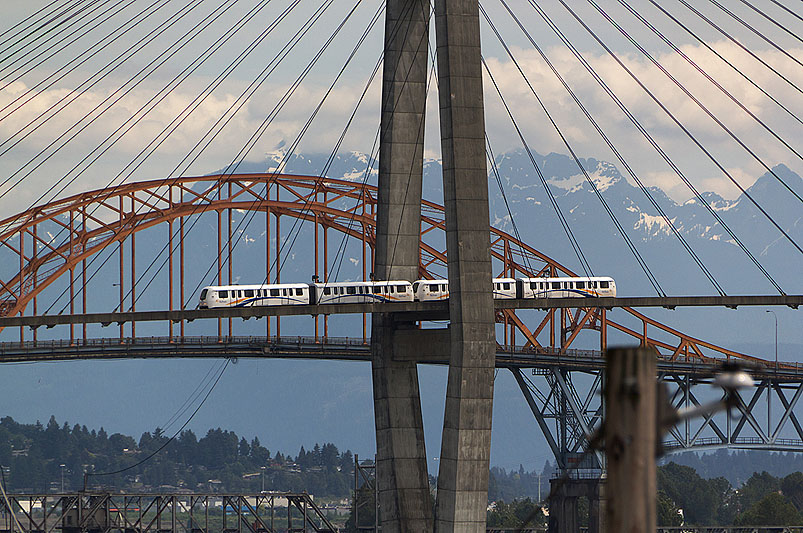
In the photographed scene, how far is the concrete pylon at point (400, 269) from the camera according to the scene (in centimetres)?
4975

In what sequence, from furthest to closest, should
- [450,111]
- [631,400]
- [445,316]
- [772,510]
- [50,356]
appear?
[772,510] < [50,356] < [445,316] < [450,111] < [631,400]

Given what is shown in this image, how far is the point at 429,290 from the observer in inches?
3054

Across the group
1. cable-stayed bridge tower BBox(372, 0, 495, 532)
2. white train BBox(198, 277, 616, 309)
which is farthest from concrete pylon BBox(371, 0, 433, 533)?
white train BBox(198, 277, 616, 309)

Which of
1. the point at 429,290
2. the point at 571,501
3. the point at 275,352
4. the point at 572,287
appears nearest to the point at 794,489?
the point at 571,501

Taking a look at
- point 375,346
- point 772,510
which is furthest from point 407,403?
point 772,510

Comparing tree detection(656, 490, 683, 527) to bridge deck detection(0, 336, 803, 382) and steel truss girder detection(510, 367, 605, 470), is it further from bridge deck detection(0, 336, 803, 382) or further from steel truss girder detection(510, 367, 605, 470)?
steel truss girder detection(510, 367, 605, 470)

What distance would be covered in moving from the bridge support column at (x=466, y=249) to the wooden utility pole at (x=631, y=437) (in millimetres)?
33643

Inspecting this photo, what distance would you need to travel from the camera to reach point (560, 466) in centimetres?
12175

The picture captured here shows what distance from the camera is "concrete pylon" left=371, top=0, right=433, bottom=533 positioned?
49.8m

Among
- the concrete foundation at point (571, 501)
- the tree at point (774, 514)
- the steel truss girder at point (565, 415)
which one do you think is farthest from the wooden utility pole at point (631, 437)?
the tree at point (774, 514)

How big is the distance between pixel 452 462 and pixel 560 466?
7803 cm

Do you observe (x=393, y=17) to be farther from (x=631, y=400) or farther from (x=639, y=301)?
(x=631, y=400)

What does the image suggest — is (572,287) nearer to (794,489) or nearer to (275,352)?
(275,352)

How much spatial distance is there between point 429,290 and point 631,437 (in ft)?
219
